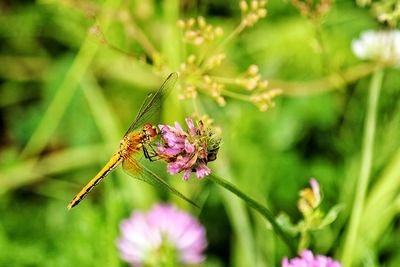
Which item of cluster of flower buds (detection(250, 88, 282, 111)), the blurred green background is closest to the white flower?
the blurred green background

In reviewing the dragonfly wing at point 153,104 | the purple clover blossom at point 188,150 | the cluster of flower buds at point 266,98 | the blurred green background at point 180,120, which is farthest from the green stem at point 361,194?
the purple clover blossom at point 188,150

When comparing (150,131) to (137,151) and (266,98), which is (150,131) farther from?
(266,98)

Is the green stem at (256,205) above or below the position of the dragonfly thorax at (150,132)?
below

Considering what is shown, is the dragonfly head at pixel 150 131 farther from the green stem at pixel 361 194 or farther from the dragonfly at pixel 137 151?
the green stem at pixel 361 194

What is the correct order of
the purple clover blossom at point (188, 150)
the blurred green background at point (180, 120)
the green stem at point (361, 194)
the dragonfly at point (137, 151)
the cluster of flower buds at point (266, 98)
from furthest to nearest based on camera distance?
the blurred green background at point (180, 120) → the green stem at point (361, 194) → the cluster of flower buds at point (266, 98) → the dragonfly at point (137, 151) → the purple clover blossom at point (188, 150)

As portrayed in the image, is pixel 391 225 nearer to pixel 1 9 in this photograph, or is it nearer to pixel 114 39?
pixel 114 39

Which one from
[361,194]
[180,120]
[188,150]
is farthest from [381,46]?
[188,150]
